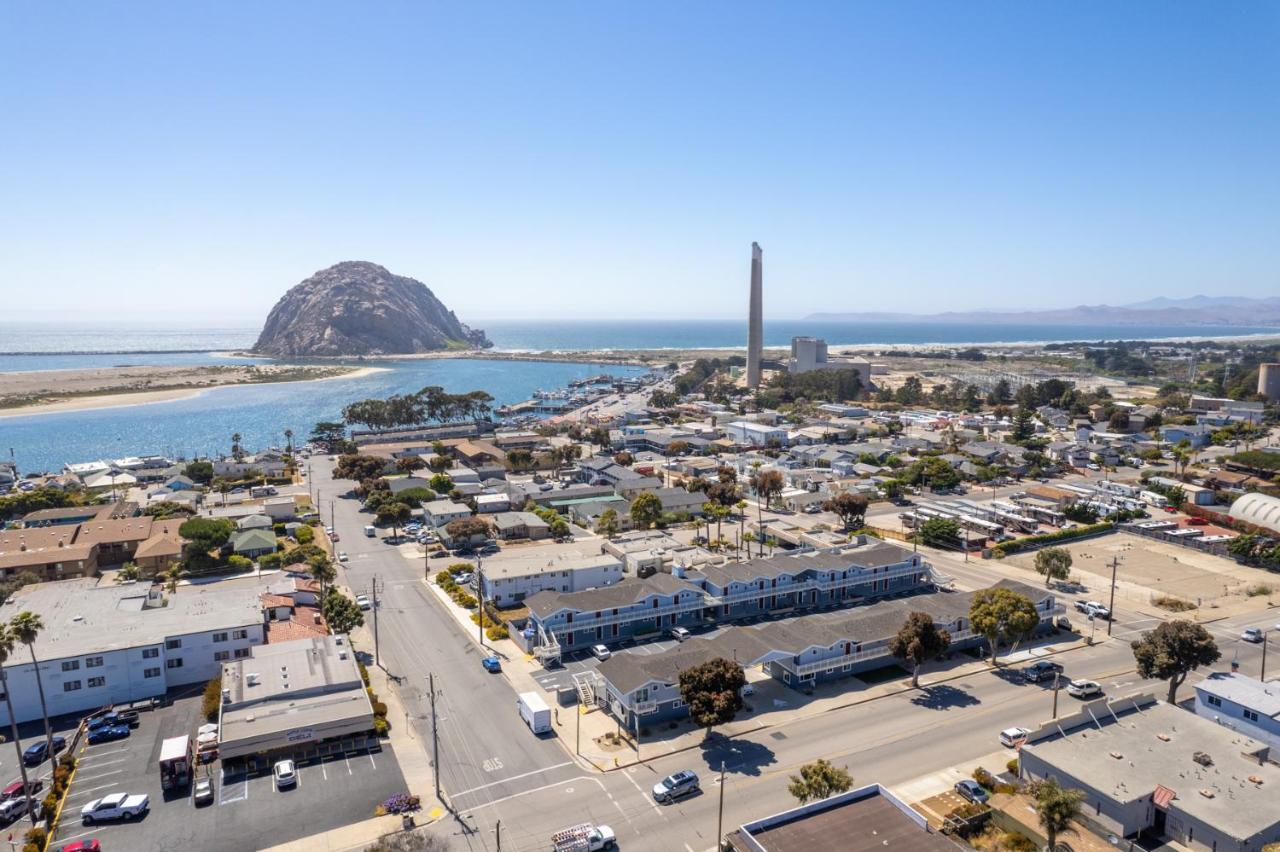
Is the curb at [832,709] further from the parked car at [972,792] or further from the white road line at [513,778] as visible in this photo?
the parked car at [972,792]

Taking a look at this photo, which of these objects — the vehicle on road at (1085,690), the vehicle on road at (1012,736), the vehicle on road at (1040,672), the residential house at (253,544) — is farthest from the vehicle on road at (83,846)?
the vehicle on road at (1085,690)

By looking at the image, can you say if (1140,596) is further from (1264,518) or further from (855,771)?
(855,771)

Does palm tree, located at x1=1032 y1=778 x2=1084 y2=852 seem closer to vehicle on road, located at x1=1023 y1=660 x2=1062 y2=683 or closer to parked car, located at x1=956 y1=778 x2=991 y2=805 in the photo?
parked car, located at x1=956 y1=778 x2=991 y2=805

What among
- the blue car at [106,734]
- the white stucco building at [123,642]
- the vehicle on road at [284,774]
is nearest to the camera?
the vehicle on road at [284,774]

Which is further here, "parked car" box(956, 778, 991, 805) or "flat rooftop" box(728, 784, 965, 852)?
"parked car" box(956, 778, 991, 805)

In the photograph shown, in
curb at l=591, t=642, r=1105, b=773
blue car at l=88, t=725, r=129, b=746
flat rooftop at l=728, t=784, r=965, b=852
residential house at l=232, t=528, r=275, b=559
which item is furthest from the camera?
residential house at l=232, t=528, r=275, b=559

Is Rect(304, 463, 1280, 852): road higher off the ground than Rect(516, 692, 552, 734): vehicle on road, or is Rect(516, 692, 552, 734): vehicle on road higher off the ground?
Rect(516, 692, 552, 734): vehicle on road

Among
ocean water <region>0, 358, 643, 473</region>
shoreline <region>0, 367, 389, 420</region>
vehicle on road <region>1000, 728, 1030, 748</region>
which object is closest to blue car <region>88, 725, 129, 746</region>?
vehicle on road <region>1000, 728, 1030, 748</region>
